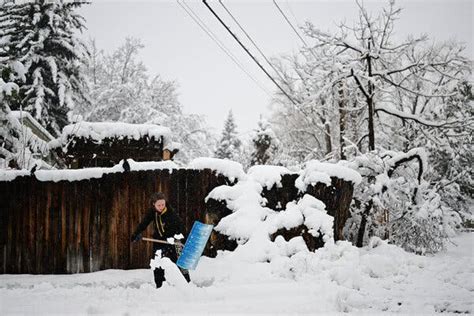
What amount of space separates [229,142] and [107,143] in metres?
33.7

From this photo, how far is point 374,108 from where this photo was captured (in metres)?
11.6

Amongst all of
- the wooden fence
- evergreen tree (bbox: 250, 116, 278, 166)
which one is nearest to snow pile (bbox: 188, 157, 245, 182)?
the wooden fence

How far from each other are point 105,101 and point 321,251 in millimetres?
21954

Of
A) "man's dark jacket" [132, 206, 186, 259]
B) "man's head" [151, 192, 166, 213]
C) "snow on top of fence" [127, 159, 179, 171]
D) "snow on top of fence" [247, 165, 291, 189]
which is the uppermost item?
"snow on top of fence" [127, 159, 179, 171]

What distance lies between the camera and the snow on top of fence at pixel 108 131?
34.3ft

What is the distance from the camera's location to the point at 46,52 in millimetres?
18703

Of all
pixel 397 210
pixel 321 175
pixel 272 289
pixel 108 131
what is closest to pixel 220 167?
pixel 321 175

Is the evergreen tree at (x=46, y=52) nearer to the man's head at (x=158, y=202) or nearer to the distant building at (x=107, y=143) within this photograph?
the distant building at (x=107, y=143)

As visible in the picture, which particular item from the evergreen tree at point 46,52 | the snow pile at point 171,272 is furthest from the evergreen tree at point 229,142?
the snow pile at point 171,272

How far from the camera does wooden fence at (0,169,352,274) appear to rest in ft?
23.2

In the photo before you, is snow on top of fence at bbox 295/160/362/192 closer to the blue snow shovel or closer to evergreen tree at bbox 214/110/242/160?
the blue snow shovel

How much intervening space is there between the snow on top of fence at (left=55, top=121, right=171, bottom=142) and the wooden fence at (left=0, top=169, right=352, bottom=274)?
11.5ft

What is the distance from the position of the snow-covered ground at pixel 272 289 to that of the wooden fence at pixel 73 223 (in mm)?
313

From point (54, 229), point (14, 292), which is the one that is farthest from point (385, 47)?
point (14, 292)
